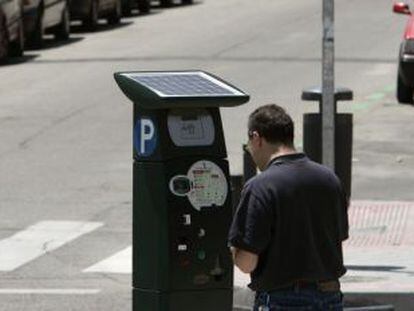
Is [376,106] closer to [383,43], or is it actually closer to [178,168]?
[383,43]

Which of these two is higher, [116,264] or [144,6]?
[116,264]

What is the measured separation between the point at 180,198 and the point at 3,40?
1914cm

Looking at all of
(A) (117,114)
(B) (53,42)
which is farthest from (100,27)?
(A) (117,114)

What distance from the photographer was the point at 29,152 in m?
17.5

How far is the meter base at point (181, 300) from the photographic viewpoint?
7.28 metres

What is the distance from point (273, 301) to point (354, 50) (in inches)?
855

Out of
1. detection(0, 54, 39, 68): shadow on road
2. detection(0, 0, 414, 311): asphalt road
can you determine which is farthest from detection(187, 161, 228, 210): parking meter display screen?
detection(0, 54, 39, 68): shadow on road

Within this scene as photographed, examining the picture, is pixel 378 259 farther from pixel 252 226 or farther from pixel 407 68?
pixel 407 68

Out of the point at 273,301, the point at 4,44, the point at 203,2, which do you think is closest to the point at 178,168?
the point at 273,301

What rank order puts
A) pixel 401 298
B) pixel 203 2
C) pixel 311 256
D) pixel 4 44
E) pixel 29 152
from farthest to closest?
pixel 203 2 → pixel 4 44 → pixel 29 152 → pixel 401 298 → pixel 311 256

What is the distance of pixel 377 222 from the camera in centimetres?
1334

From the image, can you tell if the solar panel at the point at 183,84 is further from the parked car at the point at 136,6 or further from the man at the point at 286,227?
the parked car at the point at 136,6

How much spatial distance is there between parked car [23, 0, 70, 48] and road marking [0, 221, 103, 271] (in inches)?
551

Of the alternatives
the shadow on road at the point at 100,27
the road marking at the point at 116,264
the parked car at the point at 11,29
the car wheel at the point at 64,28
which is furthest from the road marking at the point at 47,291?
the shadow on road at the point at 100,27
